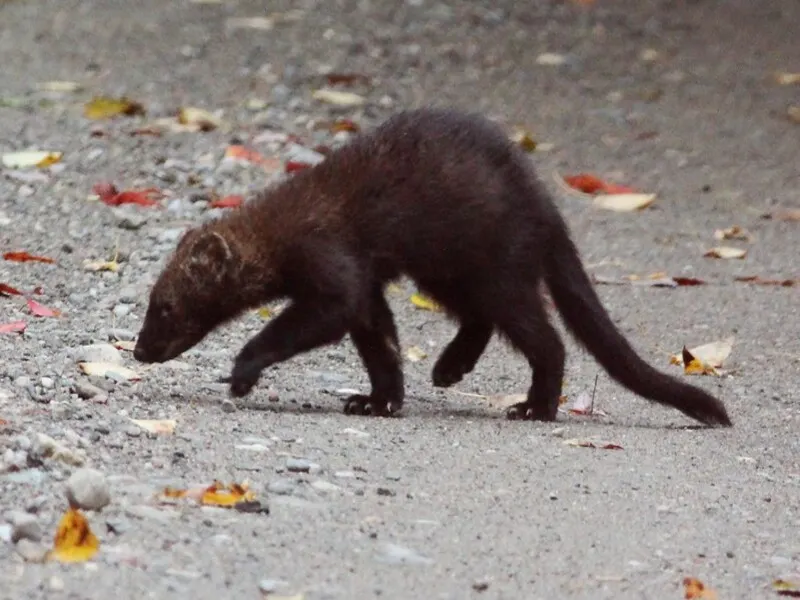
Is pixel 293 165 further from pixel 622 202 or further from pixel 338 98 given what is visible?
A: pixel 338 98

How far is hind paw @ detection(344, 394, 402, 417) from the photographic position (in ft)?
19.8

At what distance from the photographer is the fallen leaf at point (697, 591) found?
4.08 metres

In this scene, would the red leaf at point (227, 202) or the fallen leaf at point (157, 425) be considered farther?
the red leaf at point (227, 202)

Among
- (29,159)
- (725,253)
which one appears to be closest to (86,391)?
(29,159)

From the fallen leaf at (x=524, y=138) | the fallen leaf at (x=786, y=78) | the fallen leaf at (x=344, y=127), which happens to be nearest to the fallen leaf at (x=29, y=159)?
the fallen leaf at (x=344, y=127)

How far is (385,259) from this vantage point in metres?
6.08

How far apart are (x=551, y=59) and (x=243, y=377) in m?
7.61

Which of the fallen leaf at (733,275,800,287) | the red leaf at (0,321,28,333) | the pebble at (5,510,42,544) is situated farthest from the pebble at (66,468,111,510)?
the fallen leaf at (733,275,800,287)

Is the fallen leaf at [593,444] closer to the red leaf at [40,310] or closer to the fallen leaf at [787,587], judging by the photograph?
the fallen leaf at [787,587]

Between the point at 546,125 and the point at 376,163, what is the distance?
5.62 m

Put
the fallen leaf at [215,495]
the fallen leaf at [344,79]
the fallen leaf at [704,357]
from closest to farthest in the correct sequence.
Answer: the fallen leaf at [215,495] → the fallen leaf at [704,357] → the fallen leaf at [344,79]

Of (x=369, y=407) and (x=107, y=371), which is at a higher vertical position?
(x=107, y=371)

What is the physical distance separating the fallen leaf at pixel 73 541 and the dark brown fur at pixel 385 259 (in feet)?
6.40

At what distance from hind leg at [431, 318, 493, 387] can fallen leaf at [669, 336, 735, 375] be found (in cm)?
104
